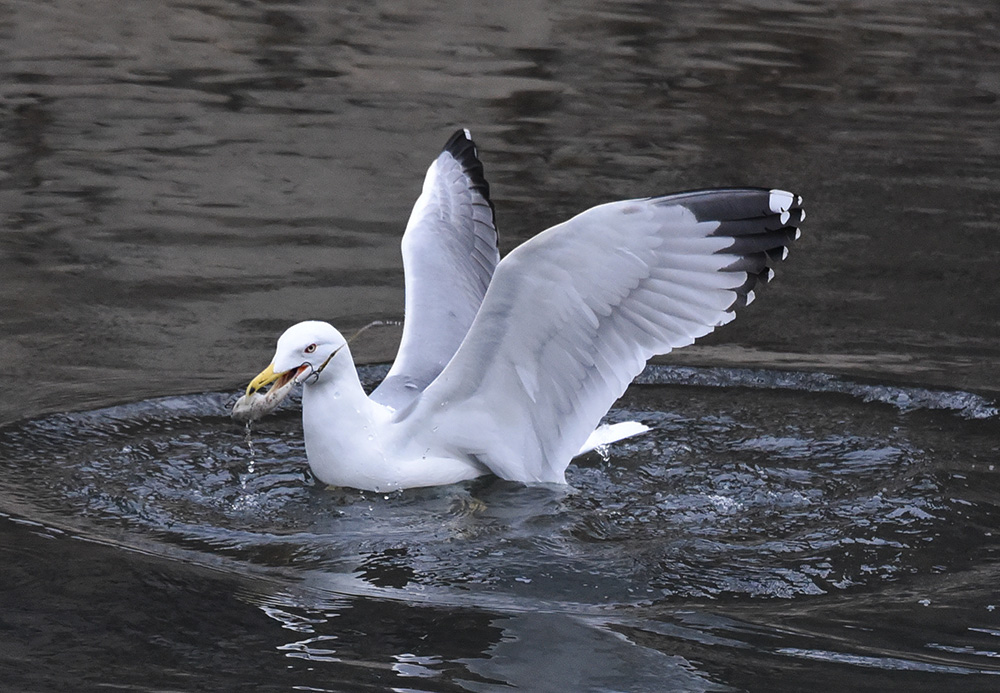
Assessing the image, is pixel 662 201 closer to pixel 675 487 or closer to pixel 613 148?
pixel 675 487

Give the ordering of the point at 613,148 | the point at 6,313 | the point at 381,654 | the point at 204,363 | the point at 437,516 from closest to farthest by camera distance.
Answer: the point at 381,654 → the point at 437,516 → the point at 204,363 → the point at 6,313 → the point at 613,148

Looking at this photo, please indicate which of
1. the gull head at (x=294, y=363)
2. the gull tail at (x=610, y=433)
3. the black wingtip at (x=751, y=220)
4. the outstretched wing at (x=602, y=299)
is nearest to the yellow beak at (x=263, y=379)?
the gull head at (x=294, y=363)

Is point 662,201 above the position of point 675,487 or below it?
above

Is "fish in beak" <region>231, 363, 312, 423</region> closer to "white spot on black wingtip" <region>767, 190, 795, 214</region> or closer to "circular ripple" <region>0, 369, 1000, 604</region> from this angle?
"circular ripple" <region>0, 369, 1000, 604</region>

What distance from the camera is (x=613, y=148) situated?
1271 cm

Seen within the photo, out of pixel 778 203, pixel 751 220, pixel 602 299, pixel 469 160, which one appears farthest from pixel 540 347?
pixel 469 160

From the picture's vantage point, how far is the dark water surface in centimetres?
495

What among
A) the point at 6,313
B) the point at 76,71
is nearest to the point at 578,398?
the point at 6,313

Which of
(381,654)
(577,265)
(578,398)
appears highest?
(577,265)

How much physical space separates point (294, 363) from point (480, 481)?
94 centimetres

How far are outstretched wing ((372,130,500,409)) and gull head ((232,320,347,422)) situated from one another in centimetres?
46

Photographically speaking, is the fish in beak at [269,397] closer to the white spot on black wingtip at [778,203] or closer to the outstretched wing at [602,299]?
the outstretched wing at [602,299]

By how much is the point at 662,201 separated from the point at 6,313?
394cm

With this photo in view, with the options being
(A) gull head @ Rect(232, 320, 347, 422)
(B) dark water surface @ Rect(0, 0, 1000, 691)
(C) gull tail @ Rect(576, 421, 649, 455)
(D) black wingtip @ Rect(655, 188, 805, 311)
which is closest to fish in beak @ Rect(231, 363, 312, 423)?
(A) gull head @ Rect(232, 320, 347, 422)
